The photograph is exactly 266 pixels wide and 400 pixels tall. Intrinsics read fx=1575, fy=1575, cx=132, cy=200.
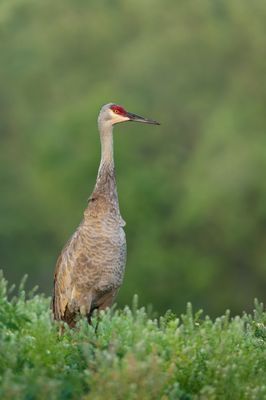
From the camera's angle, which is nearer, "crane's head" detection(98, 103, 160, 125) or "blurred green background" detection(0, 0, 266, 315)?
"crane's head" detection(98, 103, 160, 125)

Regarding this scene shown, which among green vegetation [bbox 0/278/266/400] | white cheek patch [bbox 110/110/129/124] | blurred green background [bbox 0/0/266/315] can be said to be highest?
blurred green background [bbox 0/0/266/315]

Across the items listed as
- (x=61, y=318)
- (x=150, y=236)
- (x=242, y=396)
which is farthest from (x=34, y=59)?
(x=242, y=396)

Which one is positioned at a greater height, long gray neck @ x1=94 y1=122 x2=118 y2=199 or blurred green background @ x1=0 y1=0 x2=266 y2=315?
blurred green background @ x1=0 y1=0 x2=266 y2=315

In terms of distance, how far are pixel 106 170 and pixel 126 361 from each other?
4.07 metres

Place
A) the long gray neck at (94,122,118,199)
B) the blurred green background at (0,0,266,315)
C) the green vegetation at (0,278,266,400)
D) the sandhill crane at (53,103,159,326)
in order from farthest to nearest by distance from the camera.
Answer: the blurred green background at (0,0,266,315)
the long gray neck at (94,122,118,199)
the sandhill crane at (53,103,159,326)
the green vegetation at (0,278,266,400)

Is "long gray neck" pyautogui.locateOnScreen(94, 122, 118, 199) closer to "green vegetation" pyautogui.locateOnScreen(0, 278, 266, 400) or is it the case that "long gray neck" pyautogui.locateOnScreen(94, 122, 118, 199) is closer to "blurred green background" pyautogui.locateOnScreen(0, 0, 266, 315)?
"green vegetation" pyautogui.locateOnScreen(0, 278, 266, 400)

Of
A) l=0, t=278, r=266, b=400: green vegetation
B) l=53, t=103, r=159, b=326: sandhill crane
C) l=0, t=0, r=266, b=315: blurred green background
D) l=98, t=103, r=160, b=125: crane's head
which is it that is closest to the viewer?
l=0, t=278, r=266, b=400: green vegetation

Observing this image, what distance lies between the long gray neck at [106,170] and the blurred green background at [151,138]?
62.8 feet


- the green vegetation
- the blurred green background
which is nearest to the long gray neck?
the green vegetation

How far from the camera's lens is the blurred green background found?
3350cm

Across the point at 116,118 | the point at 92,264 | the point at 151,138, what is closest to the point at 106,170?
the point at 116,118

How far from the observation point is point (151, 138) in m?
36.7

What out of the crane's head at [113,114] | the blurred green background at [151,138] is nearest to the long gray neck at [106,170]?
the crane's head at [113,114]

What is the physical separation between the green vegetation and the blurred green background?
22.0 metres
